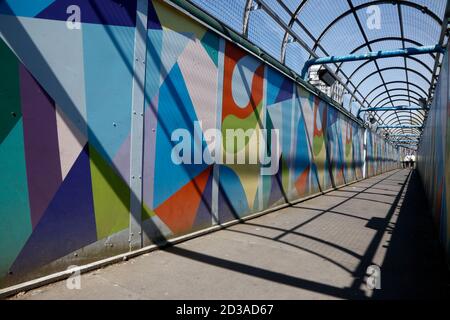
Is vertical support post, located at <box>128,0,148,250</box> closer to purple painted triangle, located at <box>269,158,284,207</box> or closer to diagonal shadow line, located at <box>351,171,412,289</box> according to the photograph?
diagonal shadow line, located at <box>351,171,412,289</box>

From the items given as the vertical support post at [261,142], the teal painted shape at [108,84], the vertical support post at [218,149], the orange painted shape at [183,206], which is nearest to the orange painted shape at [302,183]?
the vertical support post at [261,142]

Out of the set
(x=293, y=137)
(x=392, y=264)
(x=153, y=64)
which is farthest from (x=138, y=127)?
(x=293, y=137)

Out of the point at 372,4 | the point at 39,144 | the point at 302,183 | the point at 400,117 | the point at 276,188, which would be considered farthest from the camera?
the point at 400,117

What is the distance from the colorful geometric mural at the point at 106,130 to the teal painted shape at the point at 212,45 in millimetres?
15

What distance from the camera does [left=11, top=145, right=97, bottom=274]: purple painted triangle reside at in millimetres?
2686

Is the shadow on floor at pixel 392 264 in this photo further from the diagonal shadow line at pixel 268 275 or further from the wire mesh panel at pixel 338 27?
the wire mesh panel at pixel 338 27

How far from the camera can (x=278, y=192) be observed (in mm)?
Result: 7395

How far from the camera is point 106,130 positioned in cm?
328

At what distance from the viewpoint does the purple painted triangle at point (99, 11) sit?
2.79 meters

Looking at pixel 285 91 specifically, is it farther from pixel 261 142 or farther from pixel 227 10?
pixel 227 10

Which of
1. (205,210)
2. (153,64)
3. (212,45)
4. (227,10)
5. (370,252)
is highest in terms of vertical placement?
(227,10)

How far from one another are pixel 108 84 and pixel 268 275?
2487 millimetres

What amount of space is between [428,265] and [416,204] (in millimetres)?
5966
